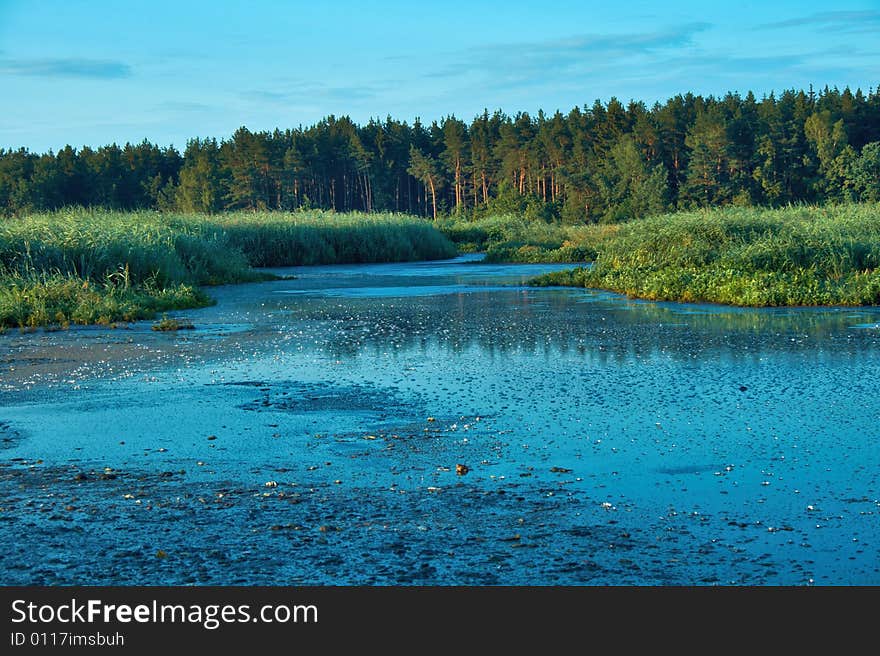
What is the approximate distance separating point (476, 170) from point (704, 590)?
9817 centimetres

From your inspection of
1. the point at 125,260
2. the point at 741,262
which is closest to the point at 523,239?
the point at 741,262

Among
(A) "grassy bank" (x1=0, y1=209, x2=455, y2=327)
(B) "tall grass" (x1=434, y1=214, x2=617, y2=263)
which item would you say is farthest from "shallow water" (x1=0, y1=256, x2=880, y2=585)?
(B) "tall grass" (x1=434, y1=214, x2=617, y2=263)

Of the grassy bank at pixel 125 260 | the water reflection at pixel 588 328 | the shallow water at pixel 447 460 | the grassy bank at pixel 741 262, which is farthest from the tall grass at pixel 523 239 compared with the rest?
the shallow water at pixel 447 460

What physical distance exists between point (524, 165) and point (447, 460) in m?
91.6

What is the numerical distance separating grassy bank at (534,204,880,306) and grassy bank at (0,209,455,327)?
985 cm

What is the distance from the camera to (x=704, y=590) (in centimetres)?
431

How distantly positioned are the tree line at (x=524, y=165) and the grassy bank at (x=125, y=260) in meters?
37.1

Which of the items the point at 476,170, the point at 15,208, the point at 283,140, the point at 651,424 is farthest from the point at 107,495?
the point at 283,140

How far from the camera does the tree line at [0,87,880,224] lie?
78.2 metres

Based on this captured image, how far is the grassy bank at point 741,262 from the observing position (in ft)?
60.5

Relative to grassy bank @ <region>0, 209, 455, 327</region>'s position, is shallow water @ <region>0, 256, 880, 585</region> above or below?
below

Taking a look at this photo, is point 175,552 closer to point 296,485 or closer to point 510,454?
point 296,485

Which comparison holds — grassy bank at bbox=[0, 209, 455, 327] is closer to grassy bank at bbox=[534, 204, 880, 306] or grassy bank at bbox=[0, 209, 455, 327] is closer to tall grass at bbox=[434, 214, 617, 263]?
tall grass at bbox=[434, 214, 617, 263]

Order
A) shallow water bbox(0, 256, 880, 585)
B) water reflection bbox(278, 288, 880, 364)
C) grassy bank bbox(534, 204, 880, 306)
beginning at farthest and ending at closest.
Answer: grassy bank bbox(534, 204, 880, 306), water reflection bbox(278, 288, 880, 364), shallow water bbox(0, 256, 880, 585)
